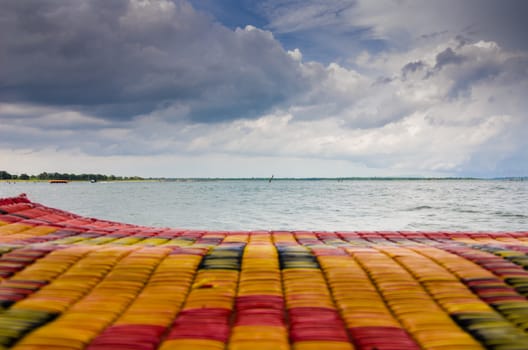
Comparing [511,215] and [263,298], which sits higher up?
[263,298]

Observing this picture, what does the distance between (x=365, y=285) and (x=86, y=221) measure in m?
4.58

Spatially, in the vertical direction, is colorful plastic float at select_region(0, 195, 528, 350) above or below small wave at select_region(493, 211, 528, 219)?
above

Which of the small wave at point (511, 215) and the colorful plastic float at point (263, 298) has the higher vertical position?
the colorful plastic float at point (263, 298)

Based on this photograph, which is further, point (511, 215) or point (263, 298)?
point (511, 215)

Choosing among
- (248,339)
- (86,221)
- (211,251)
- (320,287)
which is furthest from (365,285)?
(86,221)

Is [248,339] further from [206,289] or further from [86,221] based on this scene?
[86,221]

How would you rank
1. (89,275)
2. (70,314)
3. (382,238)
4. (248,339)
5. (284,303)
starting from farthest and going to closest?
(382,238) → (89,275) → (284,303) → (70,314) → (248,339)

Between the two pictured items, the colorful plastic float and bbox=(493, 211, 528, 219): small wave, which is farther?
bbox=(493, 211, 528, 219): small wave

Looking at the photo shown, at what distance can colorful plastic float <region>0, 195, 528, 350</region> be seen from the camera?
63.2 inches

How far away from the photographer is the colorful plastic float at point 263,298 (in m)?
1.61

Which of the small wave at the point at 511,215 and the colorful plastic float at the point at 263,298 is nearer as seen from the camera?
the colorful plastic float at the point at 263,298

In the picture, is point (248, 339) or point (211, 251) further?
point (211, 251)

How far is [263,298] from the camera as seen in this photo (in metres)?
2.01

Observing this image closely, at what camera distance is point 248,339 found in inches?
62.9
